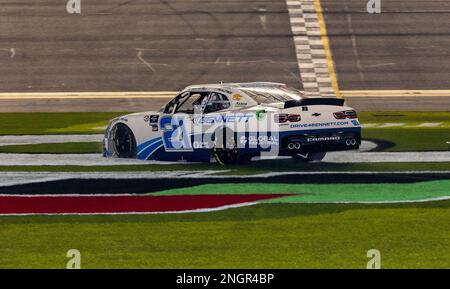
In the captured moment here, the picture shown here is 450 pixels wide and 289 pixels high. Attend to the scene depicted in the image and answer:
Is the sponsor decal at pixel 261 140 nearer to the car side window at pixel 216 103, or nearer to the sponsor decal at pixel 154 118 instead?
the car side window at pixel 216 103

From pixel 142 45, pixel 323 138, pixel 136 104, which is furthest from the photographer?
pixel 142 45

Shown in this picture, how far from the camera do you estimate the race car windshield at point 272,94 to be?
20609mm

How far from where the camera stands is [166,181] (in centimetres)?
1880

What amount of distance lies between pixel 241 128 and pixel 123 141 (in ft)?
9.77

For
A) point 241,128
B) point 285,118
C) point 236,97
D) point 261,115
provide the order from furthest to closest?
point 236,97 < point 241,128 < point 261,115 < point 285,118

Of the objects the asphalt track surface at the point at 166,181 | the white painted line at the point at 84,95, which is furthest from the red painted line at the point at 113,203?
the white painted line at the point at 84,95

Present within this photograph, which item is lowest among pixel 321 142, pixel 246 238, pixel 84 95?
pixel 246 238

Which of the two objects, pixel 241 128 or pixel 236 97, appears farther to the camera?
pixel 236 97

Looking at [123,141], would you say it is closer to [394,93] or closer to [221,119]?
[221,119]

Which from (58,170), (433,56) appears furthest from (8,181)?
(433,56)

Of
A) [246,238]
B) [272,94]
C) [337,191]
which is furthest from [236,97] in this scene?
[246,238]

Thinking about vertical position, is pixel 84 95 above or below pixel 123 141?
above

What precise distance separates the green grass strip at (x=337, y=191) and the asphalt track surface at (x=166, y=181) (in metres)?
0.42

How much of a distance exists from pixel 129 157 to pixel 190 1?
27642mm
